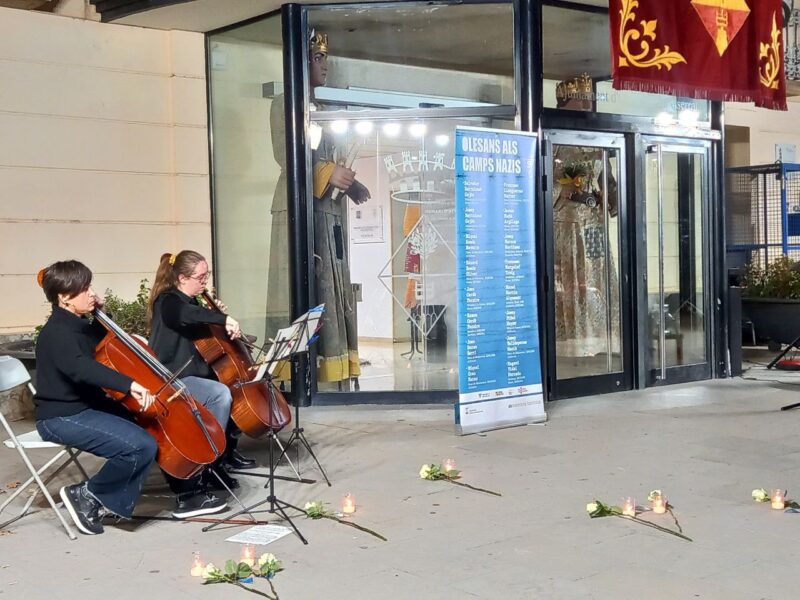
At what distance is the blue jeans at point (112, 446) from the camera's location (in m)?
5.19

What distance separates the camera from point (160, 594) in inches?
172

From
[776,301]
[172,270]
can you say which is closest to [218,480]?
[172,270]

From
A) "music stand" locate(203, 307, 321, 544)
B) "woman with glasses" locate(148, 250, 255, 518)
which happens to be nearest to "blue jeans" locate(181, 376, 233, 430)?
"woman with glasses" locate(148, 250, 255, 518)

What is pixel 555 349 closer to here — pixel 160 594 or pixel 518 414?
pixel 518 414

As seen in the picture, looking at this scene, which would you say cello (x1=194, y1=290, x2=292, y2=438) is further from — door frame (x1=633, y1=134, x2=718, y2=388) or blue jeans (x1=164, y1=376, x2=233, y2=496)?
door frame (x1=633, y1=134, x2=718, y2=388)

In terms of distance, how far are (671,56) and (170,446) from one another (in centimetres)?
537

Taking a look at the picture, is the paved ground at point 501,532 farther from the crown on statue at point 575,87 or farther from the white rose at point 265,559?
the crown on statue at point 575,87

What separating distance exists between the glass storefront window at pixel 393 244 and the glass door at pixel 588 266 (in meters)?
0.86

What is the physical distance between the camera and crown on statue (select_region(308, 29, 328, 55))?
9.03 metres

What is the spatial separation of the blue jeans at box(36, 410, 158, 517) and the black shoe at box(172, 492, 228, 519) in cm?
37

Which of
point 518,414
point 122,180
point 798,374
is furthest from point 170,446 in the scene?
point 798,374

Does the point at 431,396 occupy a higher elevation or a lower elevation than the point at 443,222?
lower

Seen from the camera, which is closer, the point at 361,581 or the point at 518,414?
the point at 361,581

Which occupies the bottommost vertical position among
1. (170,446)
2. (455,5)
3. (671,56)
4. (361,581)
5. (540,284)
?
(361,581)
